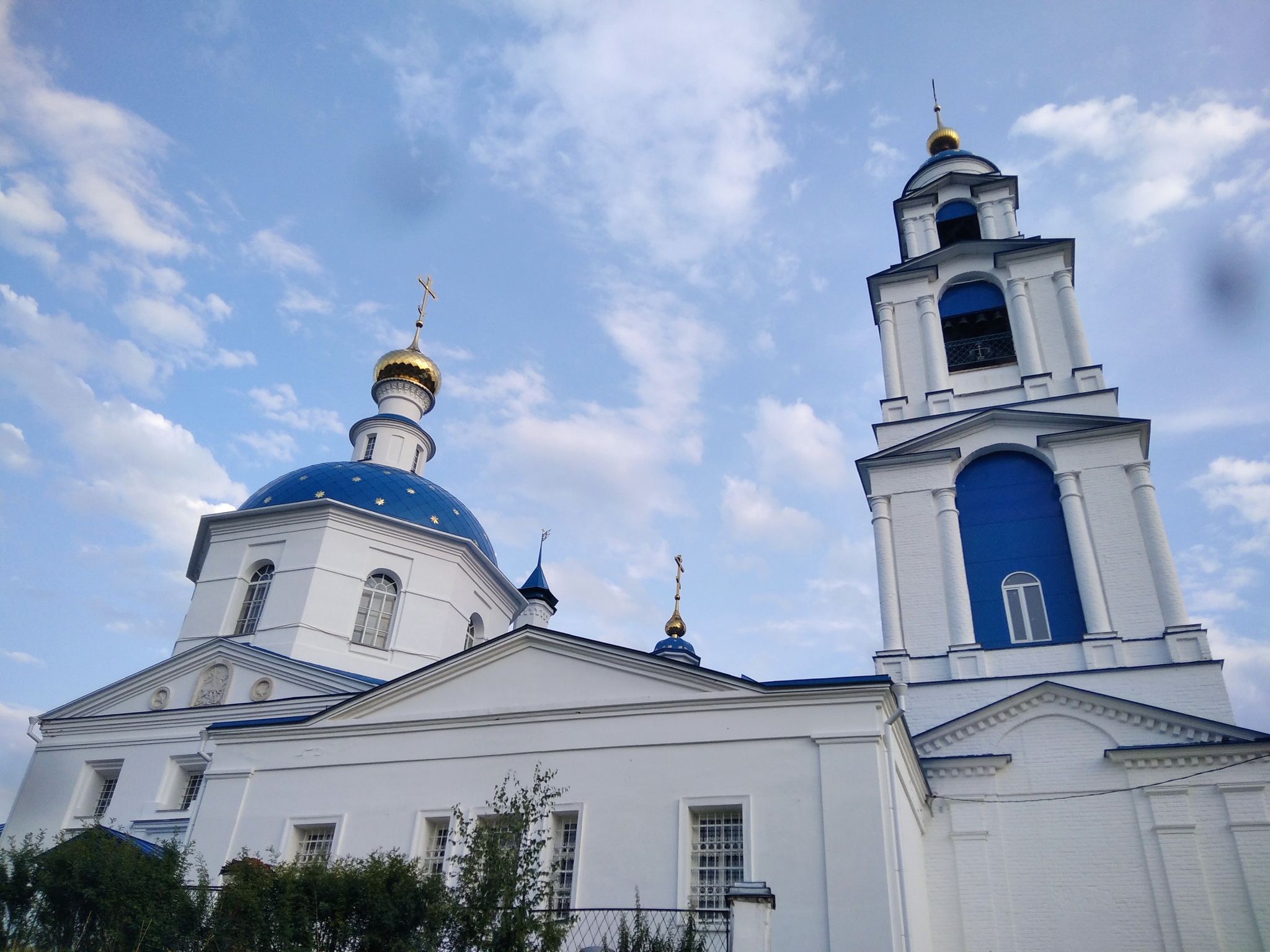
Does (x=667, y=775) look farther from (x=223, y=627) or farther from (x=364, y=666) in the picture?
(x=223, y=627)

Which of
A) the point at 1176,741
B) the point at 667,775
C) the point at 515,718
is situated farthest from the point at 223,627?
the point at 1176,741

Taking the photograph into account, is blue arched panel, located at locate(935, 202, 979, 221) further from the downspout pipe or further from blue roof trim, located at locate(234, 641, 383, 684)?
A: blue roof trim, located at locate(234, 641, 383, 684)

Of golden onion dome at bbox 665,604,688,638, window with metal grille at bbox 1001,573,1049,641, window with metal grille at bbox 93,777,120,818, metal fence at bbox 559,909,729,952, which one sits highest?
golden onion dome at bbox 665,604,688,638

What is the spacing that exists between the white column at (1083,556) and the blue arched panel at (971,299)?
5.28 m

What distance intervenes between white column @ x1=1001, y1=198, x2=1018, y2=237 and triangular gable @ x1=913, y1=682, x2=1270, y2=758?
482 inches

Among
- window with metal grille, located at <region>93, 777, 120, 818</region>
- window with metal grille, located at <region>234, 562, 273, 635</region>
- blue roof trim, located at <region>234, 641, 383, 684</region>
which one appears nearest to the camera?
blue roof trim, located at <region>234, 641, 383, 684</region>

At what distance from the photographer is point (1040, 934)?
1401cm

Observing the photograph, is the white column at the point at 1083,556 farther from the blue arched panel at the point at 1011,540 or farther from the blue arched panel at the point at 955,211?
the blue arched panel at the point at 955,211

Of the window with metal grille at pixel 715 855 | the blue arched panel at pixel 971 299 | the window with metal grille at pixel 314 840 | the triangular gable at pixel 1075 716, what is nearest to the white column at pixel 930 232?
the blue arched panel at pixel 971 299

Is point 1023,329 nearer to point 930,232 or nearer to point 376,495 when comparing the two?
point 930,232

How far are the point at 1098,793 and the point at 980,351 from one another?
33.7ft

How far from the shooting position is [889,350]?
865 inches

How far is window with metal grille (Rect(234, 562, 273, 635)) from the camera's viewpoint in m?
20.4

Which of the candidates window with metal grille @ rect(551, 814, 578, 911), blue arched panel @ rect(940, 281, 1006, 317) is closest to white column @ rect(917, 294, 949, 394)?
blue arched panel @ rect(940, 281, 1006, 317)
